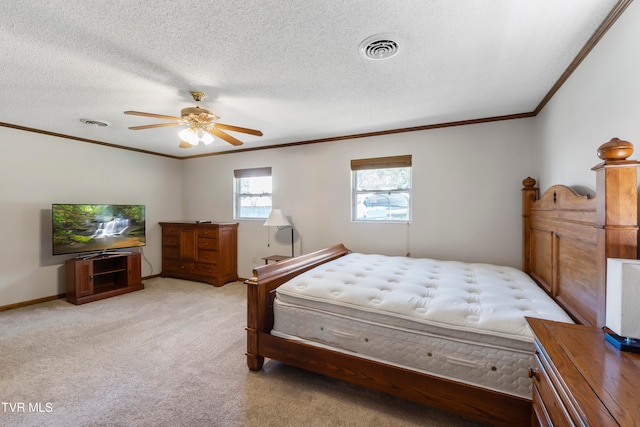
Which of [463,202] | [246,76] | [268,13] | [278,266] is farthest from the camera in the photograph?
[463,202]

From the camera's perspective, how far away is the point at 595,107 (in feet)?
5.66

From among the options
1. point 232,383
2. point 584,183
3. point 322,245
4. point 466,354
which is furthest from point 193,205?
point 584,183

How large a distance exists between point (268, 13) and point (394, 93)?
1.40 meters

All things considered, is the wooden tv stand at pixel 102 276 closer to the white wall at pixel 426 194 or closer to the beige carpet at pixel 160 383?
the beige carpet at pixel 160 383

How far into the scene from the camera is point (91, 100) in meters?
2.65

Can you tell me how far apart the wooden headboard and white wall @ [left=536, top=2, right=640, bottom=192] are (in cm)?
23

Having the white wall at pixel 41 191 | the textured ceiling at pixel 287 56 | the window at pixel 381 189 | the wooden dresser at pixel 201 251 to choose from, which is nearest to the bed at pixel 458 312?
the textured ceiling at pixel 287 56

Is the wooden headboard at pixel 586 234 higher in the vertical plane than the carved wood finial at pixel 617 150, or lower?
lower

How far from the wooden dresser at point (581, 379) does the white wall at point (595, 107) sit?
3.24 feet

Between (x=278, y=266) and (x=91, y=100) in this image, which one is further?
(x=91, y=100)

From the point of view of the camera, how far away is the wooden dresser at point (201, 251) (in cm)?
451

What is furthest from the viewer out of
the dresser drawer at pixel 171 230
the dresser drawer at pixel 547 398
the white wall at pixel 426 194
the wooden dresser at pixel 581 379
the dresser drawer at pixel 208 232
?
the dresser drawer at pixel 171 230

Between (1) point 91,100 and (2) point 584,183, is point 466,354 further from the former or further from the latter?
(1) point 91,100

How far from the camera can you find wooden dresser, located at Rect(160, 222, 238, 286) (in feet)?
14.8
